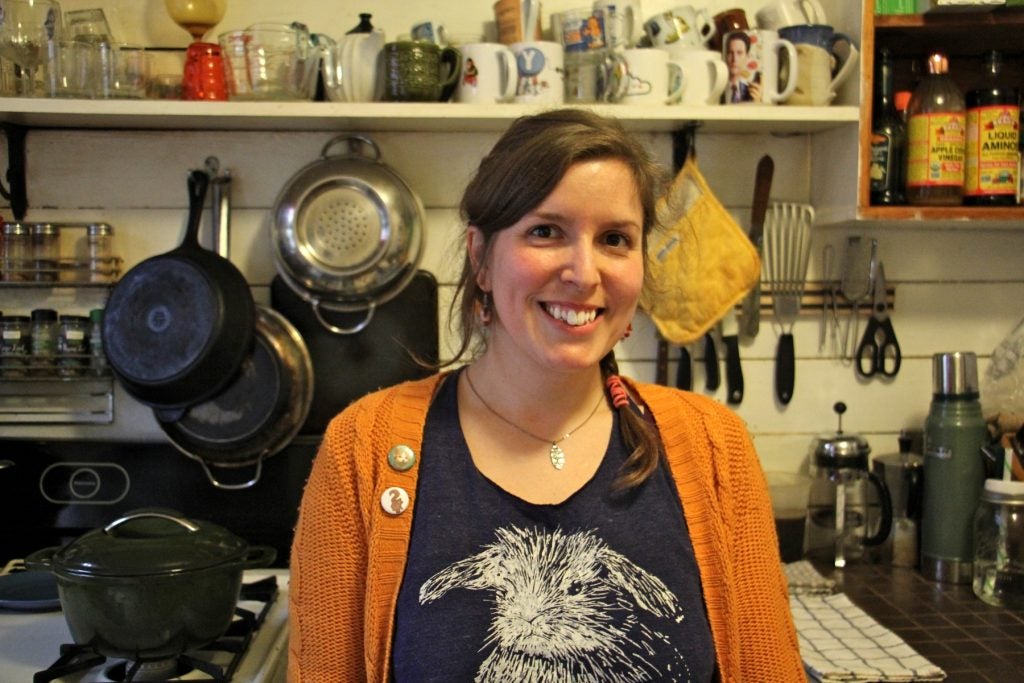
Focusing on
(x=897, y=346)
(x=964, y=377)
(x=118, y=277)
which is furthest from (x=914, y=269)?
(x=118, y=277)

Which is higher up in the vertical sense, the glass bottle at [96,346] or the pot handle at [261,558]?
the glass bottle at [96,346]

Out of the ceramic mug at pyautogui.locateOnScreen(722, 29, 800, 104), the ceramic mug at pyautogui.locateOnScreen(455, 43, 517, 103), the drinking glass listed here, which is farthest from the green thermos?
the drinking glass

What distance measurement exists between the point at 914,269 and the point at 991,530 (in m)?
0.53

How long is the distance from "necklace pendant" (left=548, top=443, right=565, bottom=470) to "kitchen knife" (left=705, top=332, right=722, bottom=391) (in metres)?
0.73

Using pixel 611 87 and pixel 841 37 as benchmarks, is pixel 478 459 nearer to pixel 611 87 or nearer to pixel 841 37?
pixel 611 87

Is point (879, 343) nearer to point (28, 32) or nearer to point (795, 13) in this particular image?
point (795, 13)

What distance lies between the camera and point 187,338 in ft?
5.28

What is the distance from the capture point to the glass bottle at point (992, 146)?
5.19 ft

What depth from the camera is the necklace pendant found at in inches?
42.9

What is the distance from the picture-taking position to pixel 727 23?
1694mm

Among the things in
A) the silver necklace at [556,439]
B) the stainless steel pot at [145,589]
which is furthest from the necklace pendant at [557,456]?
the stainless steel pot at [145,589]

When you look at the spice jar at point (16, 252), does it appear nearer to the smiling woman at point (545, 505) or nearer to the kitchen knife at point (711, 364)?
the smiling woman at point (545, 505)

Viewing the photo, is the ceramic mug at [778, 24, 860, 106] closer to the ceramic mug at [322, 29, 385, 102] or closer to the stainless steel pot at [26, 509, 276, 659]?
the ceramic mug at [322, 29, 385, 102]

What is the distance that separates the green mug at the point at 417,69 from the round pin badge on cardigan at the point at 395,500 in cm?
75
